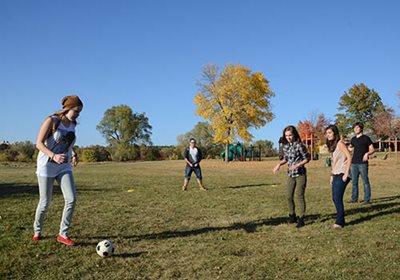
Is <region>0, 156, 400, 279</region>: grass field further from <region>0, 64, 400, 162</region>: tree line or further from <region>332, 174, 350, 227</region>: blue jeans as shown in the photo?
<region>0, 64, 400, 162</region>: tree line

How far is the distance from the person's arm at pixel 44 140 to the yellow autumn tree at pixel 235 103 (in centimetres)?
3506

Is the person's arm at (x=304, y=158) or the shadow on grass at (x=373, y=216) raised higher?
the person's arm at (x=304, y=158)

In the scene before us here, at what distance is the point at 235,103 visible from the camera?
40125 mm

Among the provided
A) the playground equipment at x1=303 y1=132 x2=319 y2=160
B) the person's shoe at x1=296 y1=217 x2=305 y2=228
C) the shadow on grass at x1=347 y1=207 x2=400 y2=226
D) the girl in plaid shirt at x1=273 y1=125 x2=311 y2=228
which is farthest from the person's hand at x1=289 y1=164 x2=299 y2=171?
the playground equipment at x1=303 y1=132 x2=319 y2=160

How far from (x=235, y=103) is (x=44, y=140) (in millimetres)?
35607

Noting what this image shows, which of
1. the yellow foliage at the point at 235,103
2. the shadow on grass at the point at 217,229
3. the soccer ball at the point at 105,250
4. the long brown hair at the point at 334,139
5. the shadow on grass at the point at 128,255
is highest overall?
the yellow foliage at the point at 235,103

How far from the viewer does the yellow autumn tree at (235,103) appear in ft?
131

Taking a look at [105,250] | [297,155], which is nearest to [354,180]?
[297,155]

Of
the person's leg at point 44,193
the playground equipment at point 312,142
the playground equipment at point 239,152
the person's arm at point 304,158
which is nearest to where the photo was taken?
the person's leg at point 44,193

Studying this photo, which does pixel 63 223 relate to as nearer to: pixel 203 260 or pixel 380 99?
pixel 203 260

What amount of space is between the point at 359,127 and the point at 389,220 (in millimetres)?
3201

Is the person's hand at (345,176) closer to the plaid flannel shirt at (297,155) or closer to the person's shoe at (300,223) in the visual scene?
the plaid flannel shirt at (297,155)

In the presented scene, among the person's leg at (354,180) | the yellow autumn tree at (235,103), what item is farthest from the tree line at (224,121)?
the person's leg at (354,180)

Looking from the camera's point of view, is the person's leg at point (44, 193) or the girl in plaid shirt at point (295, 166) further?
the girl in plaid shirt at point (295, 166)
